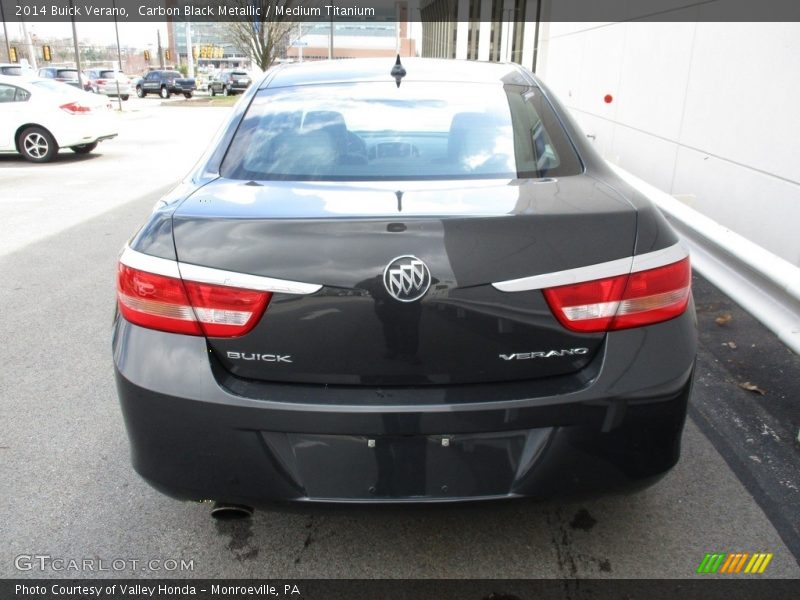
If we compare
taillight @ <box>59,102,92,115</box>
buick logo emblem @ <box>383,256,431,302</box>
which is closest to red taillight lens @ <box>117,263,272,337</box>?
buick logo emblem @ <box>383,256,431,302</box>

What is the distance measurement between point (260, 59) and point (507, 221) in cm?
3960

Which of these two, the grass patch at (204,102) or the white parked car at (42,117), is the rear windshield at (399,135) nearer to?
the white parked car at (42,117)

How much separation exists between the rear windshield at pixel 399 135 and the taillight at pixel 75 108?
12.0 meters

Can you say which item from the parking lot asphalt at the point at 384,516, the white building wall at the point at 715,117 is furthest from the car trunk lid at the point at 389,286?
the white building wall at the point at 715,117

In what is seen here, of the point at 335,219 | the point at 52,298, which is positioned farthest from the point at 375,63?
the point at 52,298

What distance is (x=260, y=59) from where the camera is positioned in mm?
38312

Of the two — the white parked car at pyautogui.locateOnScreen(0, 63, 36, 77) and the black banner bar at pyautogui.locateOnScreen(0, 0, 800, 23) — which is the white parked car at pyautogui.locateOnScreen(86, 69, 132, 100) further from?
the white parked car at pyautogui.locateOnScreen(0, 63, 36, 77)

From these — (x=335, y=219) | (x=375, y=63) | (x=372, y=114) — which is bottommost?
(x=335, y=219)

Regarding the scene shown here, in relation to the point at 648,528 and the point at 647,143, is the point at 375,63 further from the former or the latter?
the point at 647,143

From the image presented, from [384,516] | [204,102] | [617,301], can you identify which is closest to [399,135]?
[617,301]

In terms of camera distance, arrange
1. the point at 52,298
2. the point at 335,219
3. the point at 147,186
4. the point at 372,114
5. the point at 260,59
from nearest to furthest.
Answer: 1. the point at 335,219
2. the point at 372,114
3. the point at 52,298
4. the point at 147,186
5. the point at 260,59

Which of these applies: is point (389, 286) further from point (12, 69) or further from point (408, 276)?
point (12, 69)

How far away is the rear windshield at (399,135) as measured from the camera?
97.3 inches

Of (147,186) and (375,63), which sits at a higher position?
(375,63)
